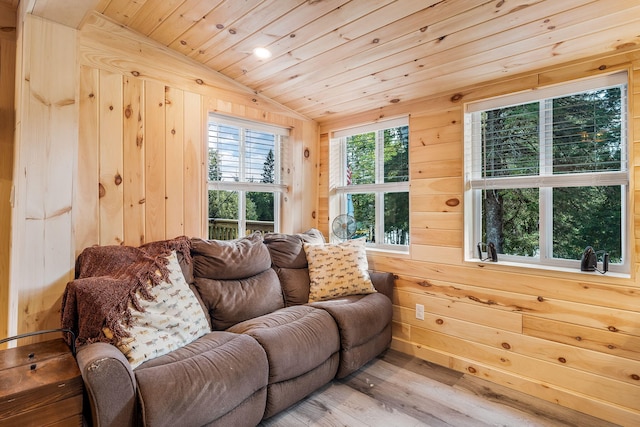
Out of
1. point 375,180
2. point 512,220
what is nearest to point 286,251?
point 375,180

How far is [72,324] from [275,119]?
2.27m

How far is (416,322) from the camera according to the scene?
2.79m

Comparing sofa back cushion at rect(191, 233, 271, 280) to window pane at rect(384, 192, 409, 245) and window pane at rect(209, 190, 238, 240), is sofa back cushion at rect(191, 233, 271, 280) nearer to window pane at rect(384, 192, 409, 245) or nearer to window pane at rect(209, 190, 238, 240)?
window pane at rect(209, 190, 238, 240)

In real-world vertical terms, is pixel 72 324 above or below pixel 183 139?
below

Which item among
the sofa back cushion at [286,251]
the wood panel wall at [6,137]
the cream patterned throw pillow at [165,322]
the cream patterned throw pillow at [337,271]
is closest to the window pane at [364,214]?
the cream patterned throw pillow at [337,271]

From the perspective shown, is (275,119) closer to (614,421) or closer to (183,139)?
(183,139)

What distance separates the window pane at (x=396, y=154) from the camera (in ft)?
9.90

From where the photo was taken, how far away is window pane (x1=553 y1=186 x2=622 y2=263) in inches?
80.7

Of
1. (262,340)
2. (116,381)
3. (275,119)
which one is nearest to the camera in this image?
(116,381)

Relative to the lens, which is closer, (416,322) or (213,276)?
(213,276)

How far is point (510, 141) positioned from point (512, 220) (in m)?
0.57

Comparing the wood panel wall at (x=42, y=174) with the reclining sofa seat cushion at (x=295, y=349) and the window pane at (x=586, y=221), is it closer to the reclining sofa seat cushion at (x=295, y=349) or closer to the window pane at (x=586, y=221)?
the reclining sofa seat cushion at (x=295, y=349)

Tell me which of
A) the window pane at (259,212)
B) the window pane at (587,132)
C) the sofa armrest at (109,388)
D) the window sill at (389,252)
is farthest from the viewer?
the window pane at (259,212)

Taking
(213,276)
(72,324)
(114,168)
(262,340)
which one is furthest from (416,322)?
(114,168)
